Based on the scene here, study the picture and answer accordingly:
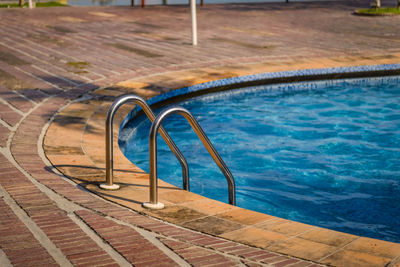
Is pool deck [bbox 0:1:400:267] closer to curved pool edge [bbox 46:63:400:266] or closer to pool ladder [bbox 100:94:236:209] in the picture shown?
curved pool edge [bbox 46:63:400:266]

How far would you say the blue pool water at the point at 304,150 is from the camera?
6.59m

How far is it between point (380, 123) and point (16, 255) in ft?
24.0

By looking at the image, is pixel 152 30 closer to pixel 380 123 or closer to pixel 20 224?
pixel 380 123

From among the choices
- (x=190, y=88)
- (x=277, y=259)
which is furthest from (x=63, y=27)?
(x=277, y=259)

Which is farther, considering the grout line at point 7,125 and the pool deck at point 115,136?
the grout line at point 7,125

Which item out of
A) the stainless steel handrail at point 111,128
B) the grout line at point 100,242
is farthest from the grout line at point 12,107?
the grout line at point 100,242

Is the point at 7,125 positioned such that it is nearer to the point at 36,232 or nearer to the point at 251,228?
the point at 36,232

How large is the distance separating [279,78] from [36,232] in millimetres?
7641

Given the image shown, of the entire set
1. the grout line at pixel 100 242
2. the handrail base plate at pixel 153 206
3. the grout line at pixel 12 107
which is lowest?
the grout line at pixel 100 242

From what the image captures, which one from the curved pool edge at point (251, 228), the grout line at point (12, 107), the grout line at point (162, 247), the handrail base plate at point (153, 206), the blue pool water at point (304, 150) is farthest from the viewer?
the grout line at point (12, 107)

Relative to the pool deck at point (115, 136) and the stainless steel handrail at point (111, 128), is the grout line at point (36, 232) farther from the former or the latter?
the stainless steel handrail at point (111, 128)

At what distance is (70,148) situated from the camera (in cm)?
632

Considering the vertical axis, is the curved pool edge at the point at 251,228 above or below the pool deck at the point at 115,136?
below

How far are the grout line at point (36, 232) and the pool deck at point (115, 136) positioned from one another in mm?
14
